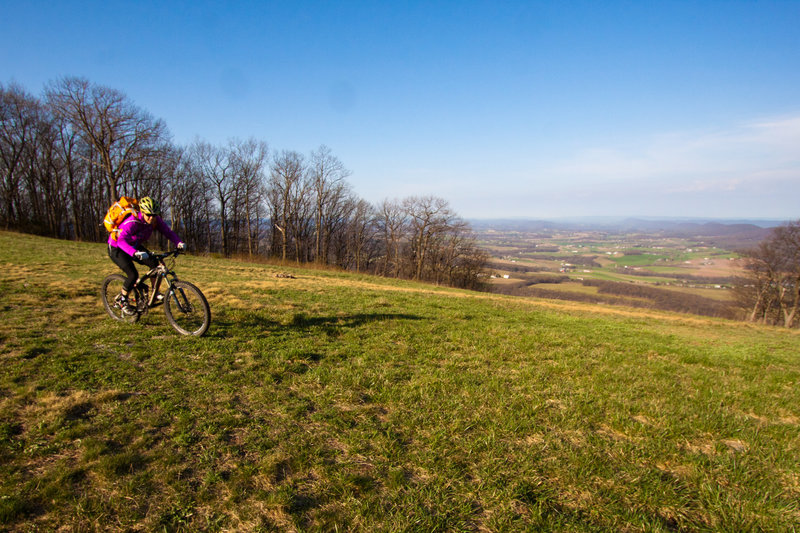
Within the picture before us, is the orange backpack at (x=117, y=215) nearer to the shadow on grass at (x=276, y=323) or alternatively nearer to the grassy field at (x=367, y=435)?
the grassy field at (x=367, y=435)

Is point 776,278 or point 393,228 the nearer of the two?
point 776,278

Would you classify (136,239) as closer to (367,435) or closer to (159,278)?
(159,278)

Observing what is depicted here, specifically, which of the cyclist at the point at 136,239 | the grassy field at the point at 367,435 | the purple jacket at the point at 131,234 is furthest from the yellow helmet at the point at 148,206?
the grassy field at the point at 367,435

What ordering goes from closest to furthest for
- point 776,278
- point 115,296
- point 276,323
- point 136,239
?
point 136,239
point 115,296
point 276,323
point 776,278

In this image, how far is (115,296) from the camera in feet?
21.1

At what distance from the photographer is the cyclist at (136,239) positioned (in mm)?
5594

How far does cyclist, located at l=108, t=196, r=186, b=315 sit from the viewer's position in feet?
18.4

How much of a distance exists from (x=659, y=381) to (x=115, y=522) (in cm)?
646

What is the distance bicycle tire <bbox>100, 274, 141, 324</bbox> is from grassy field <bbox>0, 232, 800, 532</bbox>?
30 cm

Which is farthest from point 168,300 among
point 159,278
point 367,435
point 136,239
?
point 367,435

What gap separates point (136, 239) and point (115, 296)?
61.7 inches

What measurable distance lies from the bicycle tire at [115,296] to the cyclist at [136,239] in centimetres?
22

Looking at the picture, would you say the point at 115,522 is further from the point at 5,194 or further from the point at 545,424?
the point at 5,194

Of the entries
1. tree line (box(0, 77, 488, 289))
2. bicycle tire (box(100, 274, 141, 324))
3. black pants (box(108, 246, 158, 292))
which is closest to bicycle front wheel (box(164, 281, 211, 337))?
black pants (box(108, 246, 158, 292))
